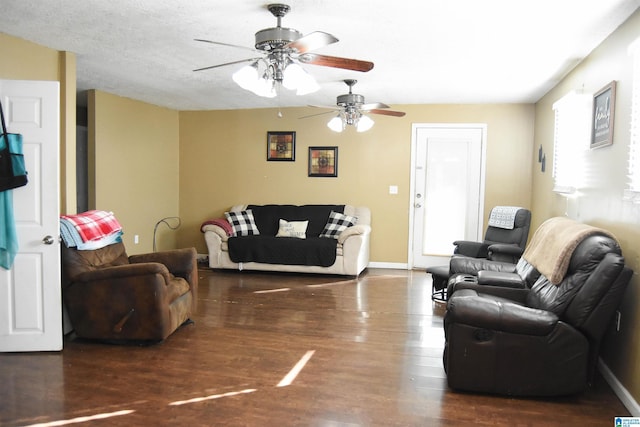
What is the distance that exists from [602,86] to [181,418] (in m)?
3.59

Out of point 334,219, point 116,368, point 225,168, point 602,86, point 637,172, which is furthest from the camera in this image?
point 225,168

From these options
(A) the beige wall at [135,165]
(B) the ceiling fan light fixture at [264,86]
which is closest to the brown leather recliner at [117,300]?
(B) the ceiling fan light fixture at [264,86]

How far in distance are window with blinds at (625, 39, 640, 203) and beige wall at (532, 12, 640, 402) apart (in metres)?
0.10

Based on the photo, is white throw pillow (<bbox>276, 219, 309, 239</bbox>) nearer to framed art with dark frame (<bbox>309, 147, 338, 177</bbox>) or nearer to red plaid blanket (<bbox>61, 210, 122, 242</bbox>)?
framed art with dark frame (<bbox>309, 147, 338, 177</bbox>)

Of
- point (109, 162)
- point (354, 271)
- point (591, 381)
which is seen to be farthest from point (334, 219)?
point (591, 381)

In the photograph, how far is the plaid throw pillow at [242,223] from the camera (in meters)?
6.64

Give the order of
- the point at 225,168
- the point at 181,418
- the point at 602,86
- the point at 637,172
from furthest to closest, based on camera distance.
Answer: the point at 225,168 < the point at 602,86 < the point at 637,172 < the point at 181,418

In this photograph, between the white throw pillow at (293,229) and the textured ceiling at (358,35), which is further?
the white throw pillow at (293,229)

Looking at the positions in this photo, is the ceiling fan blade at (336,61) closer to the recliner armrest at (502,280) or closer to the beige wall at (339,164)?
the recliner armrest at (502,280)

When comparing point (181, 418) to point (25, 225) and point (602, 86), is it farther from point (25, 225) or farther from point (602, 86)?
point (602, 86)

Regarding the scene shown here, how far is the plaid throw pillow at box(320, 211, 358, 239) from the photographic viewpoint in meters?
6.43

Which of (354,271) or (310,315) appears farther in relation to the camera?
(354,271)

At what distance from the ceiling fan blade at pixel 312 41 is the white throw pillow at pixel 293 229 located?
3929mm

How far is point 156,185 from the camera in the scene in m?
6.94
